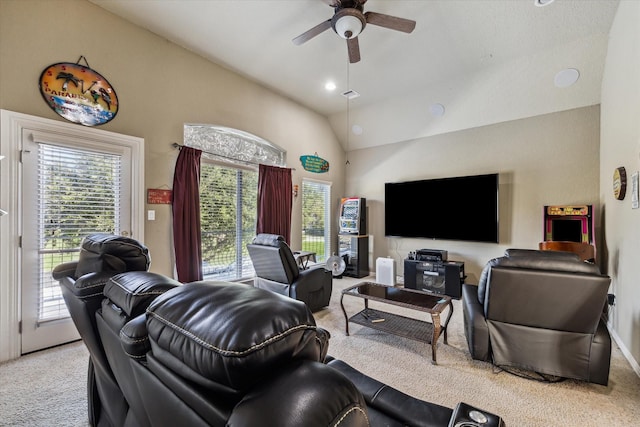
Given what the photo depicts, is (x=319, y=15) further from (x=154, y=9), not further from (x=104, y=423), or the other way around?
(x=104, y=423)

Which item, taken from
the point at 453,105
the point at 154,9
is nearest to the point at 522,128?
the point at 453,105

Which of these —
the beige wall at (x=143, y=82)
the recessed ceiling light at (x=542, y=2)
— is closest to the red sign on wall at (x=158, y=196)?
the beige wall at (x=143, y=82)

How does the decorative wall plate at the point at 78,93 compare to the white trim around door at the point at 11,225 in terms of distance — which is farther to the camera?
the decorative wall plate at the point at 78,93

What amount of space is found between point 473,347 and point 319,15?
364 cm

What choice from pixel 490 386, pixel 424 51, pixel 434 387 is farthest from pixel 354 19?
pixel 490 386

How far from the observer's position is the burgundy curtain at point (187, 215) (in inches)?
137

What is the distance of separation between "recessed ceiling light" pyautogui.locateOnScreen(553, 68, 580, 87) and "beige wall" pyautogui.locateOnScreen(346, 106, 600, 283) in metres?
0.45

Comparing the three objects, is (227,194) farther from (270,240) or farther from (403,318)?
(403,318)

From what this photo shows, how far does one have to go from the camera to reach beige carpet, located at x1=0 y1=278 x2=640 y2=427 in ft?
5.93

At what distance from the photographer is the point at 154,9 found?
296 centimetres

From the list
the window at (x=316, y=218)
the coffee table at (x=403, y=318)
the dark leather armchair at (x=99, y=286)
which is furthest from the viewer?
the window at (x=316, y=218)

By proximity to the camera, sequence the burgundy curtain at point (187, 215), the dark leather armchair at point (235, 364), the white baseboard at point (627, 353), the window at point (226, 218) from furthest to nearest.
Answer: the window at point (226, 218) < the burgundy curtain at point (187, 215) < the white baseboard at point (627, 353) < the dark leather armchair at point (235, 364)

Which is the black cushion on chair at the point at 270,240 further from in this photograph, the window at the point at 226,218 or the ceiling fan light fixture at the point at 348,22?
the ceiling fan light fixture at the point at 348,22

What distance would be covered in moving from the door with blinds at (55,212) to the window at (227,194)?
3.53 feet
